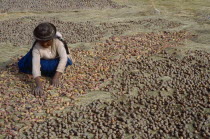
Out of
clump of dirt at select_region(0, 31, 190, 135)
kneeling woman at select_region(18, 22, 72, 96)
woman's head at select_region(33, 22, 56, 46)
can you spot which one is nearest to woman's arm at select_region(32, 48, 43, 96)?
kneeling woman at select_region(18, 22, 72, 96)

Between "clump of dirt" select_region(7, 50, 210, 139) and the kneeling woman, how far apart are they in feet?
3.16

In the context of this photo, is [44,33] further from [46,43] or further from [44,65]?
[44,65]

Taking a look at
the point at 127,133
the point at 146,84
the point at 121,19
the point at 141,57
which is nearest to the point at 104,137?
the point at 127,133

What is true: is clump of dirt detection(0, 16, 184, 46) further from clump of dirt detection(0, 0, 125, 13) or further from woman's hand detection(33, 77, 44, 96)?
woman's hand detection(33, 77, 44, 96)

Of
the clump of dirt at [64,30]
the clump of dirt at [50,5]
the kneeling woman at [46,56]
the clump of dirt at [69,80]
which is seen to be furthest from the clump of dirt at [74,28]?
the kneeling woman at [46,56]

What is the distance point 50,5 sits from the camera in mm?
14664

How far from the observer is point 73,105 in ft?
17.2

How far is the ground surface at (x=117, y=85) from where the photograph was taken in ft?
15.3

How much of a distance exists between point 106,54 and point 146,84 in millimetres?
2011

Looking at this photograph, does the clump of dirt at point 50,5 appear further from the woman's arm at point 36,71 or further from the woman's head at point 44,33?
the woman's head at point 44,33

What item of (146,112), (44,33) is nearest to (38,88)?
(44,33)

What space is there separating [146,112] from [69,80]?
185cm

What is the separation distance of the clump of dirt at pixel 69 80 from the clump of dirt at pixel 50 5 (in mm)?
5980

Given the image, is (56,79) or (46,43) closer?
(46,43)
